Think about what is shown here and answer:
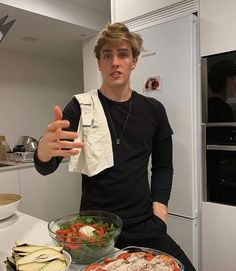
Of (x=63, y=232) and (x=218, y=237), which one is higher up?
(x=63, y=232)

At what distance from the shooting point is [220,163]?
5.42 feet

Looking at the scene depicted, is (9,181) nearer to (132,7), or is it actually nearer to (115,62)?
(132,7)

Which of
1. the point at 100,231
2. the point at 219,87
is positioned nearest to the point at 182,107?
the point at 219,87

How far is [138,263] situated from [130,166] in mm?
464

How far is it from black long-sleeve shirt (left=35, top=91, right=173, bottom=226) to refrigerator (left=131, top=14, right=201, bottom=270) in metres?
0.49

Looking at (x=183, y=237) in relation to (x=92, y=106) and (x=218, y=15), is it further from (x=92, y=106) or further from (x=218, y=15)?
(x=218, y=15)

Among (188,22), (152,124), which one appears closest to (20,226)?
(152,124)

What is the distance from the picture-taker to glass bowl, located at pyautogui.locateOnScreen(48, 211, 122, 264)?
29.2 inches

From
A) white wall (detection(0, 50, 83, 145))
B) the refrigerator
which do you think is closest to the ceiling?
white wall (detection(0, 50, 83, 145))

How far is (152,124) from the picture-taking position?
120 cm

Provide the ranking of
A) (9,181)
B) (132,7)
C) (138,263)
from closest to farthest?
(138,263), (132,7), (9,181)

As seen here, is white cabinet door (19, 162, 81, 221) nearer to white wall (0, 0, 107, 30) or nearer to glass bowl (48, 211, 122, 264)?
white wall (0, 0, 107, 30)

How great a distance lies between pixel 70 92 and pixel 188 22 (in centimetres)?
289

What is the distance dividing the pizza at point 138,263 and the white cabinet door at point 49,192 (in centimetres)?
240
